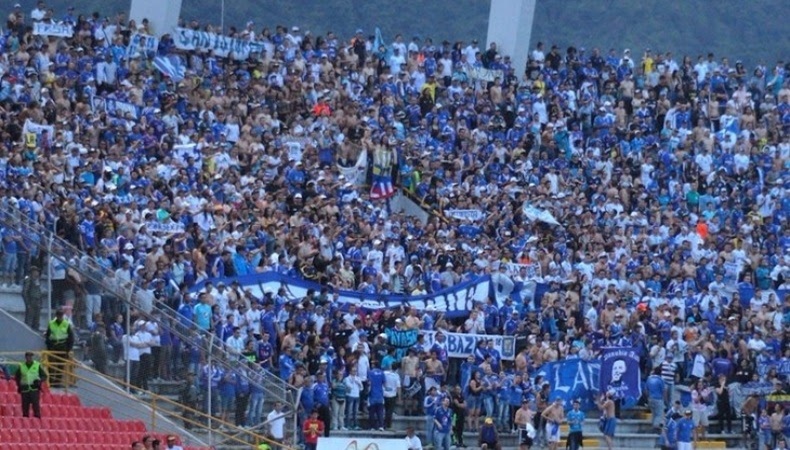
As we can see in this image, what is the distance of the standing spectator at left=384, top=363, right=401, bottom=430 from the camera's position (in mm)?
30844

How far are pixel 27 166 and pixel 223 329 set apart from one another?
4.34 metres

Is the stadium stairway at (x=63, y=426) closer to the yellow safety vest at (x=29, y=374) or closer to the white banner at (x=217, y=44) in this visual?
the yellow safety vest at (x=29, y=374)

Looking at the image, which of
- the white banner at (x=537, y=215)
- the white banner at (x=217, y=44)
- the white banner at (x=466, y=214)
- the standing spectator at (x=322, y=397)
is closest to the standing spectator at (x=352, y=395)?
the standing spectator at (x=322, y=397)

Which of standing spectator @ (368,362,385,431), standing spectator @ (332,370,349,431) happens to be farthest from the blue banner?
standing spectator @ (332,370,349,431)

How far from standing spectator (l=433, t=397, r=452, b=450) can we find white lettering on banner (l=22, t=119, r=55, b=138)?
8.16m

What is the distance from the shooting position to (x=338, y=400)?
30.4m

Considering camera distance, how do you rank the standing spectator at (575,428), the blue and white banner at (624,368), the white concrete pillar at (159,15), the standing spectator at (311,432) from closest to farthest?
the standing spectator at (311,432) → the standing spectator at (575,428) → the blue and white banner at (624,368) → the white concrete pillar at (159,15)

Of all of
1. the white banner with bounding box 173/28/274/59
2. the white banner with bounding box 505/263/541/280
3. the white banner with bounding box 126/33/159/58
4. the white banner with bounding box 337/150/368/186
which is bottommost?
the white banner with bounding box 505/263/541/280

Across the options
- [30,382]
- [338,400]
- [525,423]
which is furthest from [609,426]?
[30,382]

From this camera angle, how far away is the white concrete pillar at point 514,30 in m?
44.0

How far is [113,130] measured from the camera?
34.2 meters

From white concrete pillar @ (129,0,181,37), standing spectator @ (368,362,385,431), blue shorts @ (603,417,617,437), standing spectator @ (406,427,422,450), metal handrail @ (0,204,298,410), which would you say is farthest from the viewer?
white concrete pillar @ (129,0,181,37)

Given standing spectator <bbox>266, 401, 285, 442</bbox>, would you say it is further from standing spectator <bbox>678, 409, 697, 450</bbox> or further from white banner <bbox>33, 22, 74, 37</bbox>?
white banner <bbox>33, 22, 74, 37</bbox>

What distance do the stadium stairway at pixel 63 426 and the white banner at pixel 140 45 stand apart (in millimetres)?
12192
